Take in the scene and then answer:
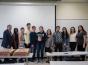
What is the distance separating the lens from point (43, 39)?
708 cm

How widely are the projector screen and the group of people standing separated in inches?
11.1

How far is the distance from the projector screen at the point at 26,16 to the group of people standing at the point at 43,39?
0.92ft

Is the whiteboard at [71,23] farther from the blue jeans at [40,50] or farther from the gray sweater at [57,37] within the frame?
the blue jeans at [40,50]

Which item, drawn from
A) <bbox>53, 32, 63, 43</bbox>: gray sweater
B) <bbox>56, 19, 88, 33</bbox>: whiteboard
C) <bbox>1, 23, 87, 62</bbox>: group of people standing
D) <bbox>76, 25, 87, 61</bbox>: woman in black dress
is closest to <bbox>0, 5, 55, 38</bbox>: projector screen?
<bbox>1, 23, 87, 62</bbox>: group of people standing

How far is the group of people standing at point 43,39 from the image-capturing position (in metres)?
7.14

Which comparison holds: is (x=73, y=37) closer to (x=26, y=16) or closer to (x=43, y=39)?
(x=43, y=39)

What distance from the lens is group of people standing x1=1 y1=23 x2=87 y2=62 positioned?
23.4 ft

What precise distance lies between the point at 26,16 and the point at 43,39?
1.32m

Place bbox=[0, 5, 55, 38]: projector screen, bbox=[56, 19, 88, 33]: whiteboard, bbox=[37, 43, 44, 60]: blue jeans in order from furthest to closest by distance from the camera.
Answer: bbox=[56, 19, 88, 33]: whiteboard < bbox=[0, 5, 55, 38]: projector screen < bbox=[37, 43, 44, 60]: blue jeans

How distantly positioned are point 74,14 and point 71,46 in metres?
1.42

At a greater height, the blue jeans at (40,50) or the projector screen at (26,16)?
the projector screen at (26,16)

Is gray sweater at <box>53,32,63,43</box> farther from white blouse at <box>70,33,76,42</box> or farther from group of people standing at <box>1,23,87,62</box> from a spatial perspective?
white blouse at <box>70,33,76,42</box>

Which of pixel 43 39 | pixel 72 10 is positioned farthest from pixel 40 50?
pixel 72 10

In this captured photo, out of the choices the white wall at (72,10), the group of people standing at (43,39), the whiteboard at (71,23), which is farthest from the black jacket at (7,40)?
the white wall at (72,10)
